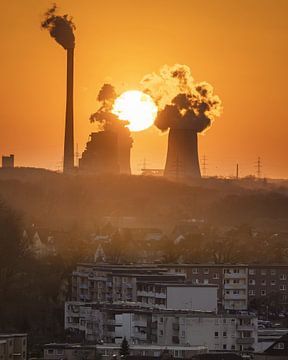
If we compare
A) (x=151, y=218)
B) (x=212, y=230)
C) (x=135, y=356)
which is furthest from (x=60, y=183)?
(x=135, y=356)

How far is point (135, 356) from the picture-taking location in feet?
151

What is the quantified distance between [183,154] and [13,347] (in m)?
76.3

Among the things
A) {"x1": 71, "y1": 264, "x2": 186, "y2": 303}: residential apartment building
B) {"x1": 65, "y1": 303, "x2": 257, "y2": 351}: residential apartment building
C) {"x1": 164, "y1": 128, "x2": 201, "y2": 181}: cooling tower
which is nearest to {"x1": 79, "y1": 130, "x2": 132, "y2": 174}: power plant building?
{"x1": 164, "y1": 128, "x2": 201, "y2": 181}: cooling tower

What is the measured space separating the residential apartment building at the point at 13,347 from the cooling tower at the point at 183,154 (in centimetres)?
7244

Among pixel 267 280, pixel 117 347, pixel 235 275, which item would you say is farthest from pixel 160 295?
pixel 117 347

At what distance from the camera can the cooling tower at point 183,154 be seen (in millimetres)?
121750

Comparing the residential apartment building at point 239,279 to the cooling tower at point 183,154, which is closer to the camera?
the residential apartment building at point 239,279

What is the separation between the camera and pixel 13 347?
1876 inches

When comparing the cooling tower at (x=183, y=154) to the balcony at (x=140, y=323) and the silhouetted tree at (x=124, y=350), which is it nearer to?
the balcony at (x=140, y=323)

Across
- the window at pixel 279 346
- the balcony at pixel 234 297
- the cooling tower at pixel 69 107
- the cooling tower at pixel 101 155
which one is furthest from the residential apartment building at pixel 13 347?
the cooling tower at pixel 101 155

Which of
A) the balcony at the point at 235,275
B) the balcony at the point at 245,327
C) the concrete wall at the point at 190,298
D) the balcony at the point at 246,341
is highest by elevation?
the balcony at the point at 235,275

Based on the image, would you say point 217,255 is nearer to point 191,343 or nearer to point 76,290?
point 76,290

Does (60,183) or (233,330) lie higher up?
(60,183)

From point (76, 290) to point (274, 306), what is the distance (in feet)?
17.1
